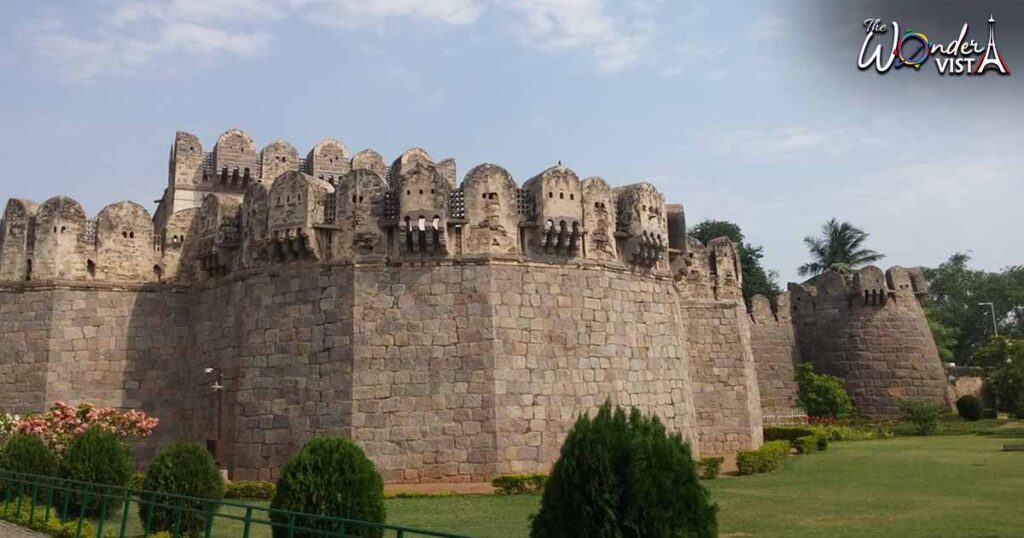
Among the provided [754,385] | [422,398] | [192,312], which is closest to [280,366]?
[422,398]

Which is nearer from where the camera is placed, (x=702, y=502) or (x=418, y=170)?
(x=702, y=502)

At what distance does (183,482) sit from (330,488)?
3206mm

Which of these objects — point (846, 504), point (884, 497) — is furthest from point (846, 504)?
point (884, 497)

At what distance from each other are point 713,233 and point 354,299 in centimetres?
4717

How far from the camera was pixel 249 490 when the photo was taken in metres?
16.0

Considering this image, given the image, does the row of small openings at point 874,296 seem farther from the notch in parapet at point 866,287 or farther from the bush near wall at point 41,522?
the bush near wall at point 41,522

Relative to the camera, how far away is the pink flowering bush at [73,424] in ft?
54.9

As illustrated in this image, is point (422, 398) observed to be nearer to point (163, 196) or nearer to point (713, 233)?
point (163, 196)

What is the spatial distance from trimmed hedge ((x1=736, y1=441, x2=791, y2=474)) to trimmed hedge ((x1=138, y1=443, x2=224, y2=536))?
12.2m

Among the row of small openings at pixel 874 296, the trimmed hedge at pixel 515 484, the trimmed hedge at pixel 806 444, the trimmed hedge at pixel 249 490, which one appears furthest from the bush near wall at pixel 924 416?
the trimmed hedge at pixel 249 490

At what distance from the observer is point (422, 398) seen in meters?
16.9

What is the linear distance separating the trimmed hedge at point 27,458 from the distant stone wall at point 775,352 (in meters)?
27.7

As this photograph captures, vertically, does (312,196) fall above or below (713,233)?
below

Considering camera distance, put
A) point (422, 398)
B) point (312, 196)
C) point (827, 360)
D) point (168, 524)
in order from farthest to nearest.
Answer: point (827, 360) → point (312, 196) → point (422, 398) → point (168, 524)
